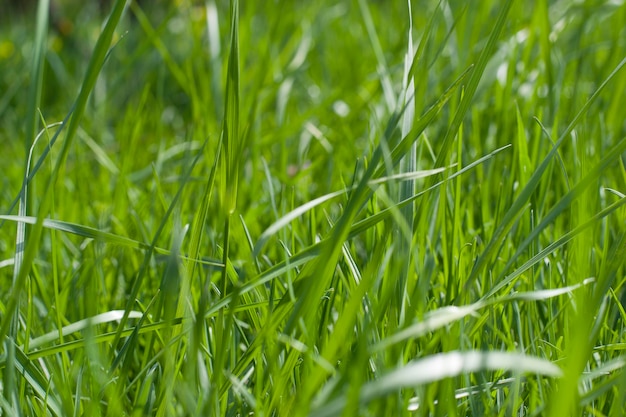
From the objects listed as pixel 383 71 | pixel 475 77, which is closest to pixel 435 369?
pixel 475 77

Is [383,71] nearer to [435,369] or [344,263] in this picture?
[344,263]

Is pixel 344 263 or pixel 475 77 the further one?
pixel 344 263

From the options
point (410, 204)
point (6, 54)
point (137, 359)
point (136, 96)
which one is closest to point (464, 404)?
point (410, 204)

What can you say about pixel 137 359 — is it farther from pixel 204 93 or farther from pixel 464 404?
pixel 204 93

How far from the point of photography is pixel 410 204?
2.13 feet

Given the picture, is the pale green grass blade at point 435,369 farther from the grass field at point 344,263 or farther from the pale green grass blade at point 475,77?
the pale green grass blade at point 475,77

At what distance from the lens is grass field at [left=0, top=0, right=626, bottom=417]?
1.61 ft

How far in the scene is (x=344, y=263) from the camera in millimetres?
698

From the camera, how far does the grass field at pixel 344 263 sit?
490 millimetres

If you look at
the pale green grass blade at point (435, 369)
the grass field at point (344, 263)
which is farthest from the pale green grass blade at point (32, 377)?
the pale green grass blade at point (435, 369)

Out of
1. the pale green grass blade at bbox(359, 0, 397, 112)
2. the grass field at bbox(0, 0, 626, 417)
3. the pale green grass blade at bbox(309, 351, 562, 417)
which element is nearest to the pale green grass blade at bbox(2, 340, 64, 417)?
the grass field at bbox(0, 0, 626, 417)

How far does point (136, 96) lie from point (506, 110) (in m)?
1.41

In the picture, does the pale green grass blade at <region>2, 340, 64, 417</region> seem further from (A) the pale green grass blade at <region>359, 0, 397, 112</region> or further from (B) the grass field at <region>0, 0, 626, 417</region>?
(A) the pale green grass blade at <region>359, 0, 397, 112</region>

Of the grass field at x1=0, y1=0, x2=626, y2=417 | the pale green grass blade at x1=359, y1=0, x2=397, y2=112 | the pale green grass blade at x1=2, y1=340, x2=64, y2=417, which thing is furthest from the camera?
the pale green grass blade at x1=359, y1=0, x2=397, y2=112
